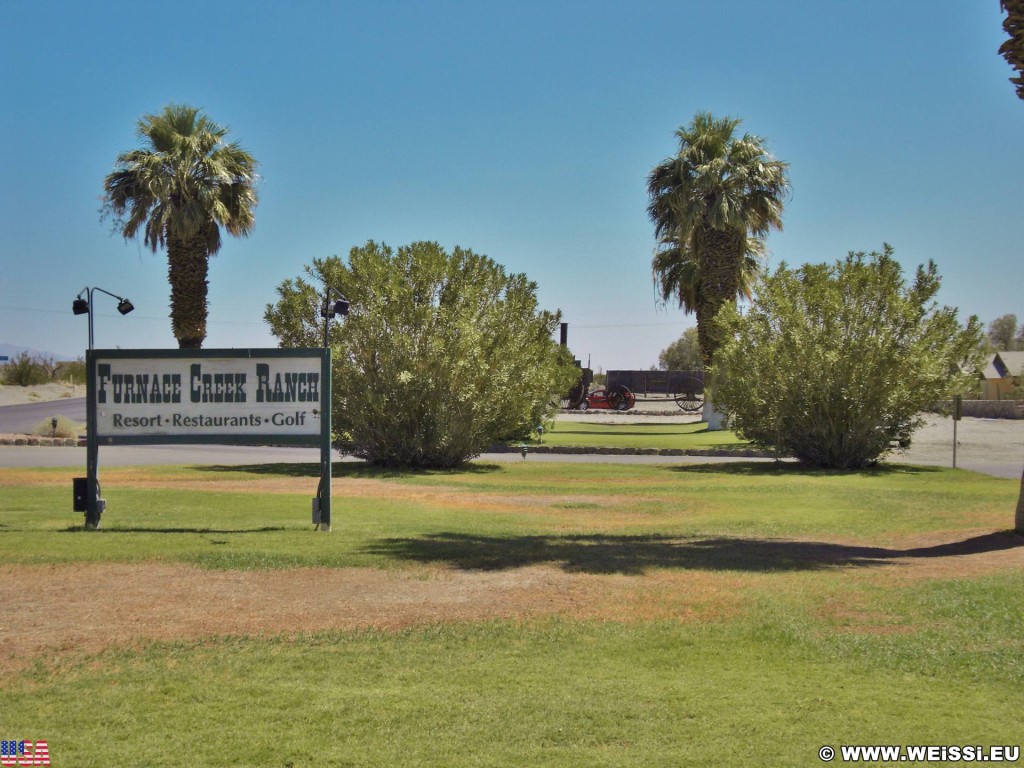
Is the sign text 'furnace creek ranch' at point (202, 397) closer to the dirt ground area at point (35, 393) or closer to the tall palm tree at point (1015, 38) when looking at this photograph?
the tall palm tree at point (1015, 38)

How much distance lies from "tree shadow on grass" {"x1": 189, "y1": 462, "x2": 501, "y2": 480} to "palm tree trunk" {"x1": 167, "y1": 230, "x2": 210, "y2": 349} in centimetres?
1035

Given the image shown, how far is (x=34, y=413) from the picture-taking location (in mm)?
50594

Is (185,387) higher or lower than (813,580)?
higher

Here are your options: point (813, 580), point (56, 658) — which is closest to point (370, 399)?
point (813, 580)

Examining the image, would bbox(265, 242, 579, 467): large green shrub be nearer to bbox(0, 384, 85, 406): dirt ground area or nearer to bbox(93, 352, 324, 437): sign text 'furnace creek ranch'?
bbox(93, 352, 324, 437): sign text 'furnace creek ranch'

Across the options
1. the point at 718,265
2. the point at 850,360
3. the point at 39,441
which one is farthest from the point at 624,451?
the point at 39,441

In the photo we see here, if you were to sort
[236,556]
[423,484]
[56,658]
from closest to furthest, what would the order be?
[56,658], [236,556], [423,484]

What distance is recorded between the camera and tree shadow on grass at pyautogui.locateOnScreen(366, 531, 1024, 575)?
10.4m

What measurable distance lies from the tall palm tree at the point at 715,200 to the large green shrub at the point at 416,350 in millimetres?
13167

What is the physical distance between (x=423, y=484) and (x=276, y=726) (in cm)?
1530

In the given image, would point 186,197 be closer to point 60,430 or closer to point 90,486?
point 60,430

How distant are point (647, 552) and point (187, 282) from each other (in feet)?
82.8

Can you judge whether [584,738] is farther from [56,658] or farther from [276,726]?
[56,658]

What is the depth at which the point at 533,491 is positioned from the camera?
62.0 feet
